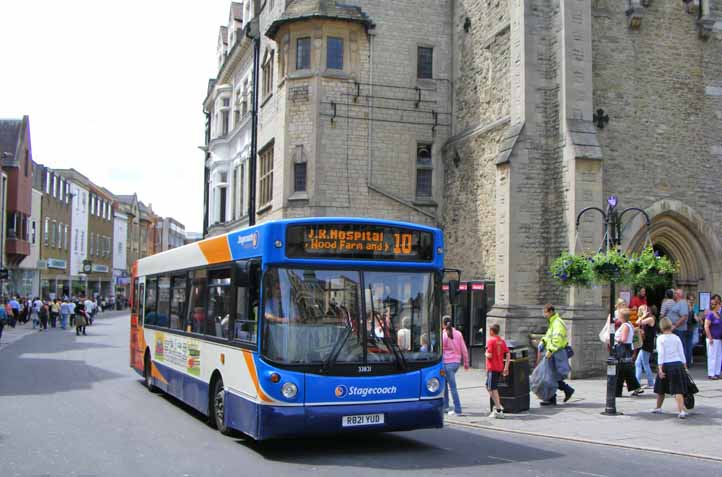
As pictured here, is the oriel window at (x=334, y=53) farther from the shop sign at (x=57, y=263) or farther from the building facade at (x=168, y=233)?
the building facade at (x=168, y=233)

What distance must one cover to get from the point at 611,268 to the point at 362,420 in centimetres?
619

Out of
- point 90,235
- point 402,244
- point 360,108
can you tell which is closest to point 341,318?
point 402,244

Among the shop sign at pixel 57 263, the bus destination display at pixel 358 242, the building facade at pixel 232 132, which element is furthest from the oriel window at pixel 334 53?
the shop sign at pixel 57 263

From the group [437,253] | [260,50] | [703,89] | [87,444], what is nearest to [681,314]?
[703,89]

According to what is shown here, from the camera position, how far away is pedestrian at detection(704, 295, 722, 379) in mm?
16594

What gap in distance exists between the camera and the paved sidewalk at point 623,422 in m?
10.5

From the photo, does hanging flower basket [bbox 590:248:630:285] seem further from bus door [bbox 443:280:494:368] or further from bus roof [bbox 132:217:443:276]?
bus door [bbox 443:280:494:368]

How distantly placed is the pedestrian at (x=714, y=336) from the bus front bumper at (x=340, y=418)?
966cm

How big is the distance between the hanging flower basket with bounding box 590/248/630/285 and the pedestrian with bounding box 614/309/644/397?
4.46 ft

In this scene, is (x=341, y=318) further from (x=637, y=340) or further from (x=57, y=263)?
(x=57, y=263)

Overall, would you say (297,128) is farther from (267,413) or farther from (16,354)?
(267,413)

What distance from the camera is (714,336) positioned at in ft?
54.6

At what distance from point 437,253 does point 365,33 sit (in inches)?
662

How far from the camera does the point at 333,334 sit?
355 inches
